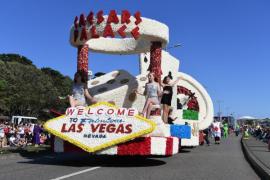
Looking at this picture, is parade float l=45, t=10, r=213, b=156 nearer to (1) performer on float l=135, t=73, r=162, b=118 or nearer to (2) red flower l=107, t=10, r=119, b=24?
(2) red flower l=107, t=10, r=119, b=24

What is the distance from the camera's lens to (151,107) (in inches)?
460

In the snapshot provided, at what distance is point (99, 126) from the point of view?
10781 mm

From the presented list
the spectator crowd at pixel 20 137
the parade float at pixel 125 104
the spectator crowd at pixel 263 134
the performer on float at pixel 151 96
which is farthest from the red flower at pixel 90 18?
the spectator crowd at pixel 263 134

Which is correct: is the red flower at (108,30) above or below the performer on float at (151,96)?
above

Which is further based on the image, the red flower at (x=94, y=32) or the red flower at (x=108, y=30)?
the red flower at (x=94, y=32)

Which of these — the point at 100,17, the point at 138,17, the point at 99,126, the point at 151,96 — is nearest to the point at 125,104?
the point at 138,17

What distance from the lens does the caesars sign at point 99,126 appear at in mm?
10516

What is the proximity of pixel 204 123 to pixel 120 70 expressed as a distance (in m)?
7.35

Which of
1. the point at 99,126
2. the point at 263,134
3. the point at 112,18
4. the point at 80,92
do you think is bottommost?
the point at 263,134

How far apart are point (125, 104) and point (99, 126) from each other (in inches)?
330

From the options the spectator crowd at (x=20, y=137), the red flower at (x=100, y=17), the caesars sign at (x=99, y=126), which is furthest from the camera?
the spectator crowd at (x=20, y=137)

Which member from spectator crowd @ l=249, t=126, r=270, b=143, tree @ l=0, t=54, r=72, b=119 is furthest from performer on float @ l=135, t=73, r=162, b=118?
tree @ l=0, t=54, r=72, b=119

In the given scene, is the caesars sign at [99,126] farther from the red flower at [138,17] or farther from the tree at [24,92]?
the tree at [24,92]

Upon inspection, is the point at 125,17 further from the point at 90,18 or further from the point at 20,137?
the point at 20,137
